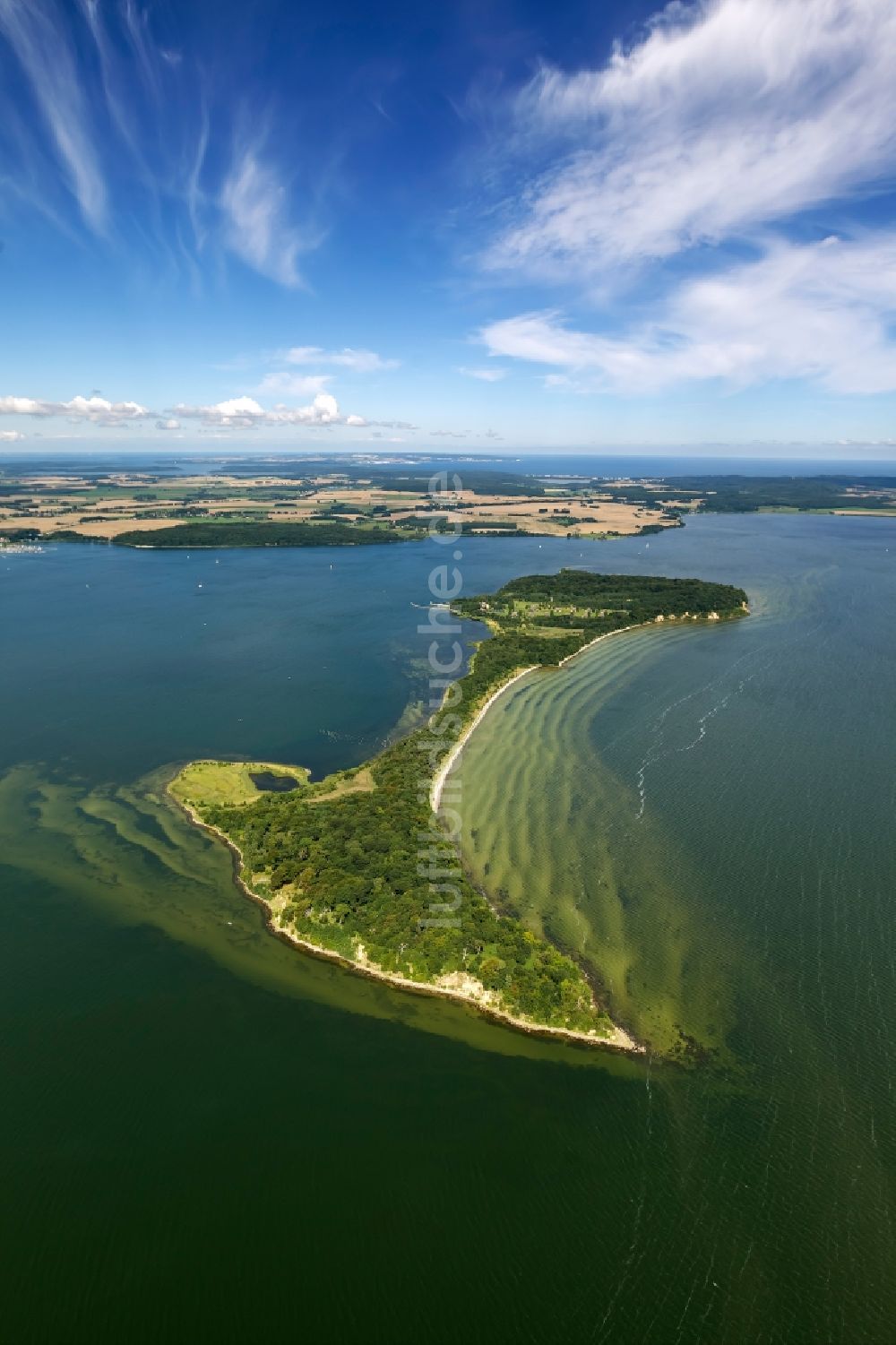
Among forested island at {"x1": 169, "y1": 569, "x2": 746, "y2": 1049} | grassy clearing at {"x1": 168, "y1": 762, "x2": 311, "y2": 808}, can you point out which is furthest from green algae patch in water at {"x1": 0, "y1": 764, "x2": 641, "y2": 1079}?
grassy clearing at {"x1": 168, "y1": 762, "x2": 311, "y2": 808}

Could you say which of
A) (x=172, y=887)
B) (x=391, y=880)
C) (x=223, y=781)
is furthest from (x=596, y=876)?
(x=223, y=781)

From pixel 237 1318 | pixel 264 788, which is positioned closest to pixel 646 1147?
pixel 237 1318

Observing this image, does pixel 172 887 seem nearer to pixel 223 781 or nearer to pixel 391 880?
pixel 223 781

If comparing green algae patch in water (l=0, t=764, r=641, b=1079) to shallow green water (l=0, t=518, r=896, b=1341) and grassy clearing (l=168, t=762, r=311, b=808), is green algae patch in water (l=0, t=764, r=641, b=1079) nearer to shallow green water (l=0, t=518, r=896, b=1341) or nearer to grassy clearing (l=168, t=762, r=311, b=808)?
shallow green water (l=0, t=518, r=896, b=1341)

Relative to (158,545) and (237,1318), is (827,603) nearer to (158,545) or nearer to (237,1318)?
(237,1318)

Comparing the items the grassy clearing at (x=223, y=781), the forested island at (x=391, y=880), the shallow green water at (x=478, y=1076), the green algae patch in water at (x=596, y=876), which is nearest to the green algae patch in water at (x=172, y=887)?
the shallow green water at (x=478, y=1076)
